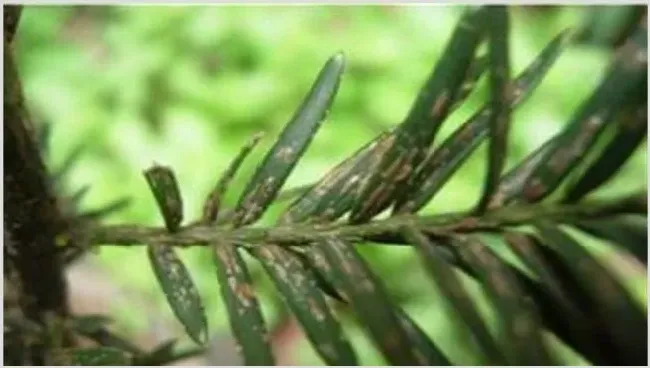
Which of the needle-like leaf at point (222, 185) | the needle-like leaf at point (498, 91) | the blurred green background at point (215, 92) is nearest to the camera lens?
the needle-like leaf at point (498, 91)

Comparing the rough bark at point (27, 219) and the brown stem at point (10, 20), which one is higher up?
the brown stem at point (10, 20)

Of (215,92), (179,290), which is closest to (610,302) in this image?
(179,290)

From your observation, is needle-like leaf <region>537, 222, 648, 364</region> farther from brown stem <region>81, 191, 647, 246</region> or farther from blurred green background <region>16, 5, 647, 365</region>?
blurred green background <region>16, 5, 647, 365</region>

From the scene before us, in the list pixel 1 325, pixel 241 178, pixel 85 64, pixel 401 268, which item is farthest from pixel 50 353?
pixel 85 64

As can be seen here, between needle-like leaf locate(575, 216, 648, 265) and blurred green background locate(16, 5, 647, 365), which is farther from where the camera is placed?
blurred green background locate(16, 5, 647, 365)

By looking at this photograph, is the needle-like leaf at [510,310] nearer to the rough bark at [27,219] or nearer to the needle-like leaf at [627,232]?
the needle-like leaf at [627,232]

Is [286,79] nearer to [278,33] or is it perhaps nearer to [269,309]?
[278,33]

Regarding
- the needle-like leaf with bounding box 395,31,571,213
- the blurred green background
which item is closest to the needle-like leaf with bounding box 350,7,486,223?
the needle-like leaf with bounding box 395,31,571,213

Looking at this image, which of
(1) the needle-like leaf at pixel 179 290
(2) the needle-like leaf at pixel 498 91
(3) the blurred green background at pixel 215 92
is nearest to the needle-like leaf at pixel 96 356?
(1) the needle-like leaf at pixel 179 290
